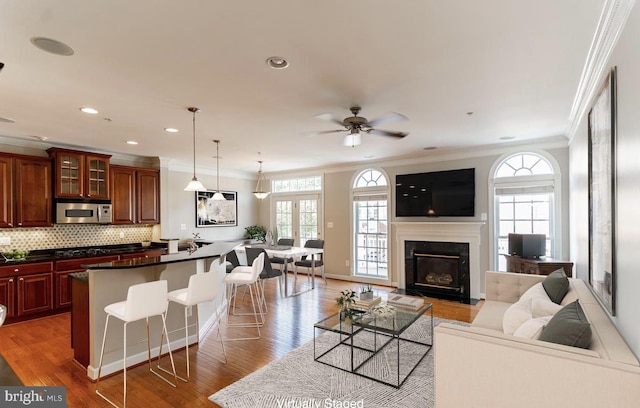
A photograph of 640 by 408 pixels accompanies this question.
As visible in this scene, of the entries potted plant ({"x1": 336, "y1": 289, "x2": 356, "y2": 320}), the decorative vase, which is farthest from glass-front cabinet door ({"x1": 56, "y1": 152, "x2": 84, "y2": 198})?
the decorative vase

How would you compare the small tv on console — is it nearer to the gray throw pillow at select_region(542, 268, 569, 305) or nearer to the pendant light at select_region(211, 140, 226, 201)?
the gray throw pillow at select_region(542, 268, 569, 305)

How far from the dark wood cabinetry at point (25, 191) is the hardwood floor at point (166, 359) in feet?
4.76

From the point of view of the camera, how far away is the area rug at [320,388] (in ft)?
8.15

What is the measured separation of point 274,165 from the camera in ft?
24.0

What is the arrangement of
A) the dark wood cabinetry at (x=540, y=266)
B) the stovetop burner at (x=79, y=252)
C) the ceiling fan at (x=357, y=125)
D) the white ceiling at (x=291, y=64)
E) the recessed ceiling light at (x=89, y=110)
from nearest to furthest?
the white ceiling at (x=291, y=64) < the ceiling fan at (x=357, y=125) < the recessed ceiling light at (x=89, y=110) < the dark wood cabinetry at (x=540, y=266) < the stovetop burner at (x=79, y=252)

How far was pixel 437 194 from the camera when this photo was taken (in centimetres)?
586

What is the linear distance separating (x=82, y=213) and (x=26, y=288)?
1.27m

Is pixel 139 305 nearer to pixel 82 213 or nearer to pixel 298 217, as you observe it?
pixel 82 213

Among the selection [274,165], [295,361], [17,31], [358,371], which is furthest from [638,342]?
[274,165]

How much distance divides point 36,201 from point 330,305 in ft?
15.4

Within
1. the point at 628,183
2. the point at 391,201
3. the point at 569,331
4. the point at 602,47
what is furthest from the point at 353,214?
the point at 628,183

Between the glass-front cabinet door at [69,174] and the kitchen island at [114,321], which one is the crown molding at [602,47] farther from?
the glass-front cabinet door at [69,174]

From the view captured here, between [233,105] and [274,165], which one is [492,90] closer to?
[233,105]

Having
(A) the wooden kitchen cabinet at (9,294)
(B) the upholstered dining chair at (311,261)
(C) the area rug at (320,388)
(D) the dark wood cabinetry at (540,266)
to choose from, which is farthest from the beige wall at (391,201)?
(A) the wooden kitchen cabinet at (9,294)
